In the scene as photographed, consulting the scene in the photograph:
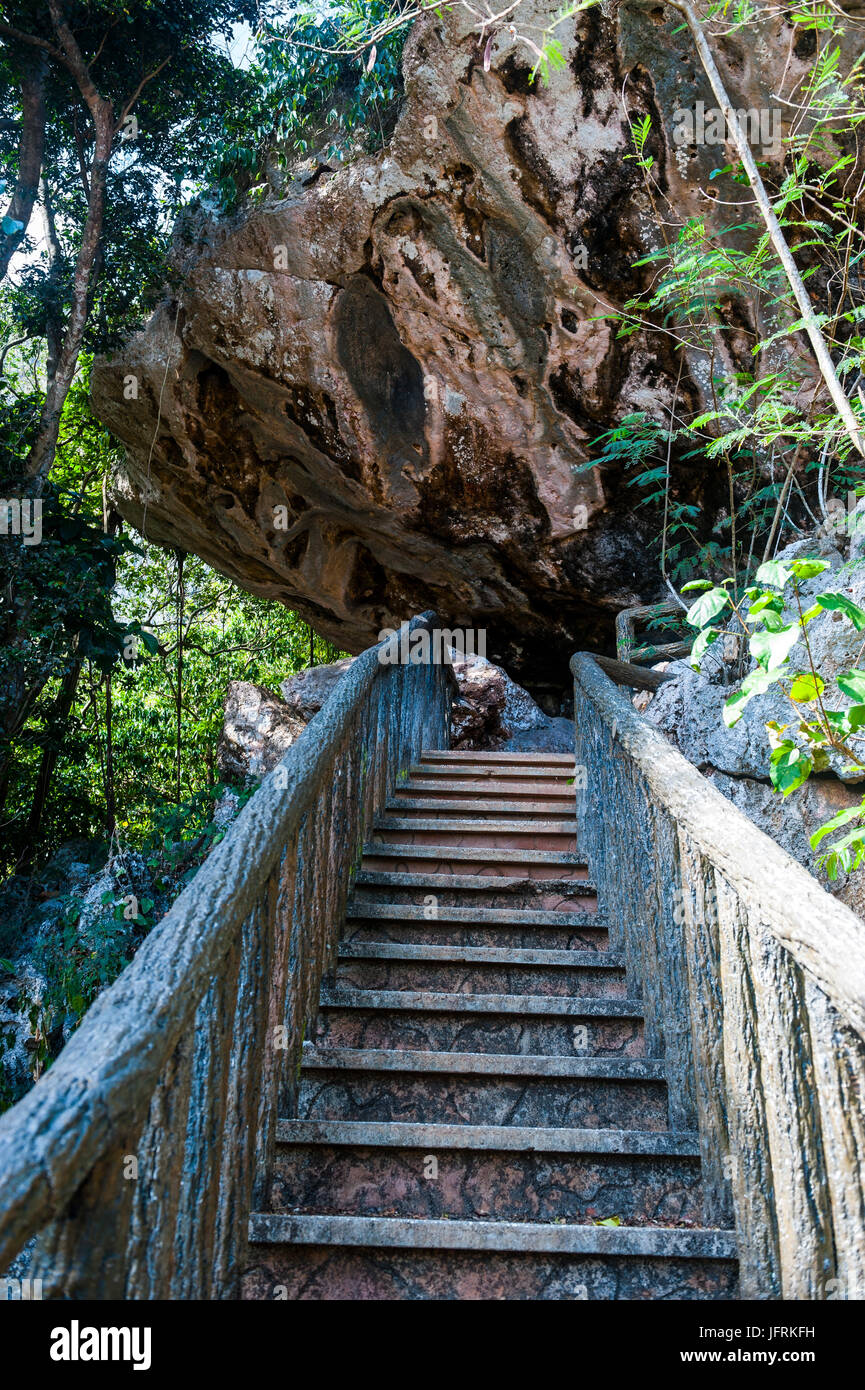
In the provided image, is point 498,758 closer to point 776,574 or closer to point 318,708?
point 318,708

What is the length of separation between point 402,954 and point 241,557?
7483 millimetres

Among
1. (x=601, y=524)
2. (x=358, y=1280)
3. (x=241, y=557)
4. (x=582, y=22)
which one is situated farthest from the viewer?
(x=241, y=557)

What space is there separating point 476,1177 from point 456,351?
246 inches

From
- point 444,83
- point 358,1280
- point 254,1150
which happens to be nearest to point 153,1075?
point 254,1150

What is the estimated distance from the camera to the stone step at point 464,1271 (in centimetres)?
188

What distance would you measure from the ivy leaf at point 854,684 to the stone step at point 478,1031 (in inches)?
48.7

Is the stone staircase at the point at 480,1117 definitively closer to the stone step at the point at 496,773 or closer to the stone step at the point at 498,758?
the stone step at the point at 496,773

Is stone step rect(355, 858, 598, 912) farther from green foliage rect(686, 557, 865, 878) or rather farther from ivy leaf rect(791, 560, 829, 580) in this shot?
ivy leaf rect(791, 560, 829, 580)

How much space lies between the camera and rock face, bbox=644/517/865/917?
3141mm

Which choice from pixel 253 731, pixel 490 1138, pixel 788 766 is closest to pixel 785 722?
pixel 788 766

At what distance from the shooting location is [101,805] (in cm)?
1006

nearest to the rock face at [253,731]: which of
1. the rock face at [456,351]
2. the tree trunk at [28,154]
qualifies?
the rock face at [456,351]
